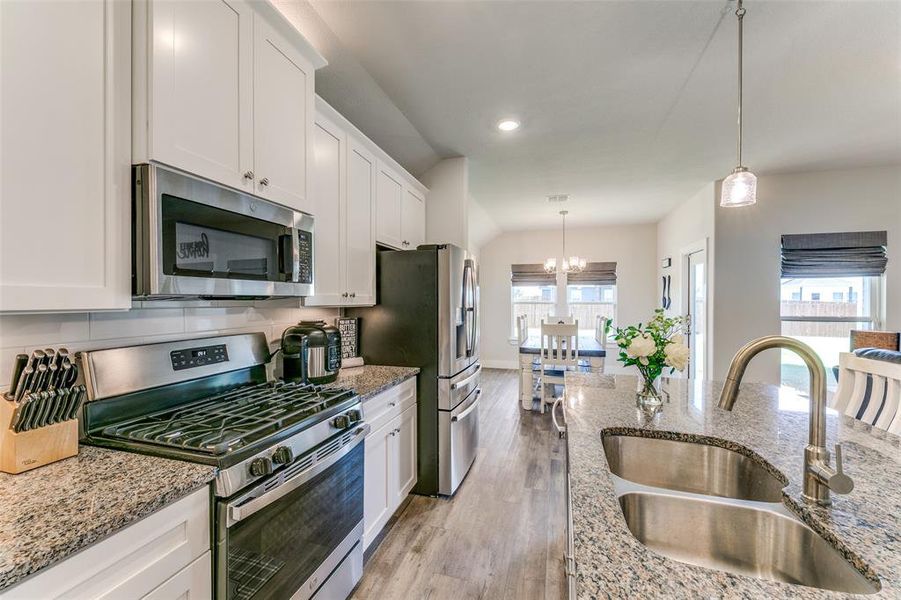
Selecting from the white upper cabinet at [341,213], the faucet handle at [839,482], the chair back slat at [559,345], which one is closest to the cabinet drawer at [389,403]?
the white upper cabinet at [341,213]

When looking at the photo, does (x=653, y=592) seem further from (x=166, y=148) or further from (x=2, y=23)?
(x=2, y=23)

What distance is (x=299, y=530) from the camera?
1331 mm

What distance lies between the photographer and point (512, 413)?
440 centimetres

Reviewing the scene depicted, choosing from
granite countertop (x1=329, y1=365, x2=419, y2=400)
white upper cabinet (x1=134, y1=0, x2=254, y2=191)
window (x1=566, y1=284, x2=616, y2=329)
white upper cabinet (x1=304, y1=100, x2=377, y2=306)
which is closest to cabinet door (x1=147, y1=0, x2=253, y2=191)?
white upper cabinet (x1=134, y1=0, x2=254, y2=191)

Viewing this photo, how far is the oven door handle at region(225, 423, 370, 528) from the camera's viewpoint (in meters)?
1.07

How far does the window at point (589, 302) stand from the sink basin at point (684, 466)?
18.6 ft

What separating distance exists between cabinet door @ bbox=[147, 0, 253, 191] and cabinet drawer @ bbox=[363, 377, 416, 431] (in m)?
1.14

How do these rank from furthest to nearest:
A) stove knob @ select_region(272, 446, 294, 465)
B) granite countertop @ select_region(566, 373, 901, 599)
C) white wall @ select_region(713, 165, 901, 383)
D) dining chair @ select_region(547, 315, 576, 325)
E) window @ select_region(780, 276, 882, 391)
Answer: dining chair @ select_region(547, 315, 576, 325), window @ select_region(780, 276, 882, 391), white wall @ select_region(713, 165, 901, 383), stove knob @ select_region(272, 446, 294, 465), granite countertop @ select_region(566, 373, 901, 599)

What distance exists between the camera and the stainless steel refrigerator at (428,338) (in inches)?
99.9

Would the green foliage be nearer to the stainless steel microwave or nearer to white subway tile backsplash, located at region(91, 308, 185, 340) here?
the stainless steel microwave

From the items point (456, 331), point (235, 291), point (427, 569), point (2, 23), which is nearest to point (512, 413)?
point (456, 331)

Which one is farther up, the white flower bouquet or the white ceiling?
the white ceiling

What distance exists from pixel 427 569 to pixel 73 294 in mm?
1828

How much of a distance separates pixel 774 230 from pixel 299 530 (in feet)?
16.0
